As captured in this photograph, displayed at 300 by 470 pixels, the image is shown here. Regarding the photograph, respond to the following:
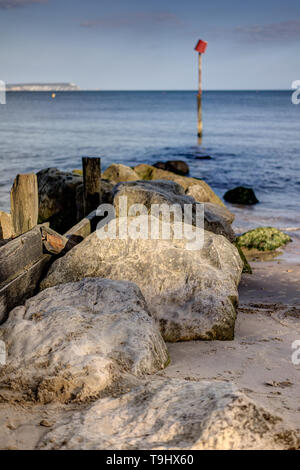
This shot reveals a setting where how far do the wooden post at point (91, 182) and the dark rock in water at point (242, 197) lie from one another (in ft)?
24.9

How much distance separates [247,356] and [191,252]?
145 centimetres

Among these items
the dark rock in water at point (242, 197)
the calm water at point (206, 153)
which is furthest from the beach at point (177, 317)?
the dark rock in water at point (242, 197)

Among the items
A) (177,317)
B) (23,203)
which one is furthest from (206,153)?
(177,317)

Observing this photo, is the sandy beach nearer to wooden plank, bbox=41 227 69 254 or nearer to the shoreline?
the shoreline

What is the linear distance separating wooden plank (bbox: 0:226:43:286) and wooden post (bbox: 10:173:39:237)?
0.74 meters

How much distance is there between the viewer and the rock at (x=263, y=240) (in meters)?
8.83

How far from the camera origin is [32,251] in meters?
4.90

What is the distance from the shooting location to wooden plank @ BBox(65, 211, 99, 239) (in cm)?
594

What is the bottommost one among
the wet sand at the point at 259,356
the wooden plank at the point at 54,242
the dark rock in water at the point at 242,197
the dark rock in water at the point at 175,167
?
the wet sand at the point at 259,356

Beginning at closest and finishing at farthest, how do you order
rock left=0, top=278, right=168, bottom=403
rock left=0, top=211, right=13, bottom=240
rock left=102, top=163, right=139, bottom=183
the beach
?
the beach, rock left=0, top=278, right=168, bottom=403, rock left=0, top=211, right=13, bottom=240, rock left=102, top=163, right=139, bottom=183

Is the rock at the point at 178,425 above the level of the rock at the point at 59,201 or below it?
below

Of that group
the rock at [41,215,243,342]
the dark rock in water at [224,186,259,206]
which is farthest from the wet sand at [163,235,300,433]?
the dark rock in water at [224,186,259,206]

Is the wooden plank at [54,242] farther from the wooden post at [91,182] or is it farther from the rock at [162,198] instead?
the wooden post at [91,182]

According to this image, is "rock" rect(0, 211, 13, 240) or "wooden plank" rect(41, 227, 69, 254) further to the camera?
"rock" rect(0, 211, 13, 240)
